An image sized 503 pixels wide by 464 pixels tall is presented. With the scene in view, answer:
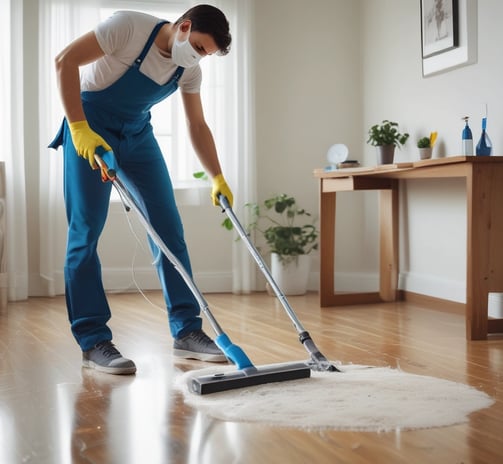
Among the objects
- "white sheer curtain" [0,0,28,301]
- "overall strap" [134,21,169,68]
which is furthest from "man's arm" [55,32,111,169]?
"white sheer curtain" [0,0,28,301]

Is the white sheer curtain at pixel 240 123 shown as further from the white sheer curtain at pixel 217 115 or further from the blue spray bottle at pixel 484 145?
the blue spray bottle at pixel 484 145

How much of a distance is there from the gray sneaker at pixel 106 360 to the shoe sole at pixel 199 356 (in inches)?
9.9

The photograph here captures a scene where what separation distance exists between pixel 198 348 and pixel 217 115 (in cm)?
229

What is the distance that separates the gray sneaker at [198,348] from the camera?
248cm

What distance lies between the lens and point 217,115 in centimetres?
455

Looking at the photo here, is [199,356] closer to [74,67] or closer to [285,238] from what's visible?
[74,67]

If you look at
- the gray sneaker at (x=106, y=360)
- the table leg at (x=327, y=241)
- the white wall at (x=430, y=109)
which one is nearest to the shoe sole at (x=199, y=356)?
the gray sneaker at (x=106, y=360)

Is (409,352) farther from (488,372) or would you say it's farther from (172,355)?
(172,355)

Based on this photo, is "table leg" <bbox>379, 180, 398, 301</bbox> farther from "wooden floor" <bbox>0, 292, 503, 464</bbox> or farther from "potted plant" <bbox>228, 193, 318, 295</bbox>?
"potted plant" <bbox>228, 193, 318, 295</bbox>

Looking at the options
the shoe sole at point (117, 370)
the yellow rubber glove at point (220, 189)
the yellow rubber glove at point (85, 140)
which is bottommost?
the shoe sole at point (117, 370)

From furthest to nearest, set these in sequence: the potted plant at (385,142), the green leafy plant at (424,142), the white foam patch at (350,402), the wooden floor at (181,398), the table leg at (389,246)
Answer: the table leg at (389,246), the potted plant at (385,142), the green leafy plant at (424,142), the white foam patch at (350,402), the wooden floor at (181,398)

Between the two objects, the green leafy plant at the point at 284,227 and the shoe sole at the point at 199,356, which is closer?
the shoe sole at the point at 199,356

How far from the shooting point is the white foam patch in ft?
5.69

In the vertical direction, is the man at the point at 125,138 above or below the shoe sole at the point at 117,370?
above
